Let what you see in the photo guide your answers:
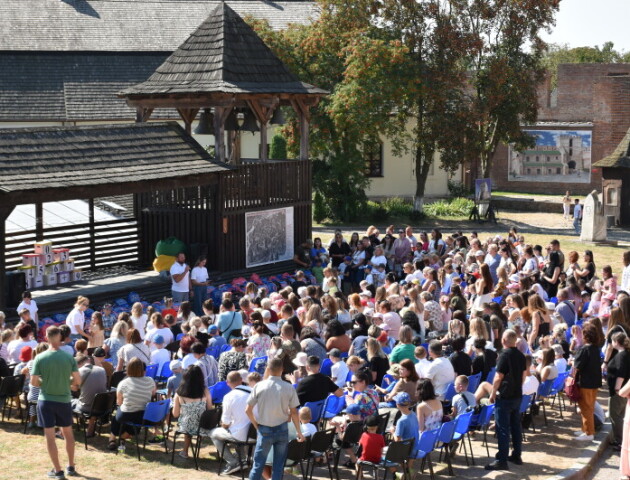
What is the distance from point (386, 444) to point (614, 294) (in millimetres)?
6996

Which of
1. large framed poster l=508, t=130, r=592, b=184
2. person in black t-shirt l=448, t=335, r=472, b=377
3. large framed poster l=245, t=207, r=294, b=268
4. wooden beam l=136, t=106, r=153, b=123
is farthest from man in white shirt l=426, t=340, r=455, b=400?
large framed poster l=508, t=130, r=592, b=184

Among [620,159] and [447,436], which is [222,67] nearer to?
[447,436]

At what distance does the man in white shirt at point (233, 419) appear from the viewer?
37.8 feet

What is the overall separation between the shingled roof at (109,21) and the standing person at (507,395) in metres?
33.7

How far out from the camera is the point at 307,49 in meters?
38.2

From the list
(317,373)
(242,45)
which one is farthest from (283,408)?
(242,45)

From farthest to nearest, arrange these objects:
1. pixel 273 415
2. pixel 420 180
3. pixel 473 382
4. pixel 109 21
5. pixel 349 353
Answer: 1. pixel 109 21
2. pixel 420 180
3. pixel 349 353
4. pixel 473 382
5. pixel 273 415

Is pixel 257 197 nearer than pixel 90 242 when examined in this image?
No

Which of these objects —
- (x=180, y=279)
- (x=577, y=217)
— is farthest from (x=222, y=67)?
(x=577, y=217)

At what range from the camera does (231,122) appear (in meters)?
25.2

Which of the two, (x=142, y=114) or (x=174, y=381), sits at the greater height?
(x=142, y=114)

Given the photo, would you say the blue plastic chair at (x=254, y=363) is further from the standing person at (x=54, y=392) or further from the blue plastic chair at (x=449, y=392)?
the standing person at (x=54, y=392)

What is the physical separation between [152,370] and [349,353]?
2.61 meters

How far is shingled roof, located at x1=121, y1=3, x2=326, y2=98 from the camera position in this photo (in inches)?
933
